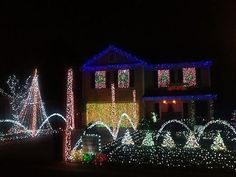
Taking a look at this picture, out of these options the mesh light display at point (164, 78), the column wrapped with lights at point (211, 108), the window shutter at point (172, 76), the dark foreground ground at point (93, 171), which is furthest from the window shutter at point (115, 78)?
the dark foreground ground at point (93, 171)

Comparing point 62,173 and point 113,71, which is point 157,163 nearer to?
point 62,173

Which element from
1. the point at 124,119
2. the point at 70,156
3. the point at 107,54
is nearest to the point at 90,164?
the point at 70,156

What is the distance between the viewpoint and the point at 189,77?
101 feet

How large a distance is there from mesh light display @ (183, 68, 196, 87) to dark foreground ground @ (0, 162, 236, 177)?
59.5ft

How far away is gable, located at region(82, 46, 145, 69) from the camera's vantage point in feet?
103

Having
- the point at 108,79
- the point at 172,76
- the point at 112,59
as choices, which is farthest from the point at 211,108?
the point at 112,59

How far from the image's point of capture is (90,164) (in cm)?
1417

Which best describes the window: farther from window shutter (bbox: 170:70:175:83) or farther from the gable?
window shutter (bbox: 170:70:175:83)

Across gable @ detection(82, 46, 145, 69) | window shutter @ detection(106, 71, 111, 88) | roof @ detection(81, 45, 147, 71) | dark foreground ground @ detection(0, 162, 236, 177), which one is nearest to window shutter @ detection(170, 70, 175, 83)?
roof @ detection(81, 45, 147, 71)

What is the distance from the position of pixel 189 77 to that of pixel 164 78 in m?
2.10

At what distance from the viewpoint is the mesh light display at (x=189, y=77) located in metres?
30.5

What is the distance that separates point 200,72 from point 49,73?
2315cm

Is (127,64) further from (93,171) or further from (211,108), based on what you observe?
(93,171)

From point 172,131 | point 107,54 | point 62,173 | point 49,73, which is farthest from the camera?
point 49,73
